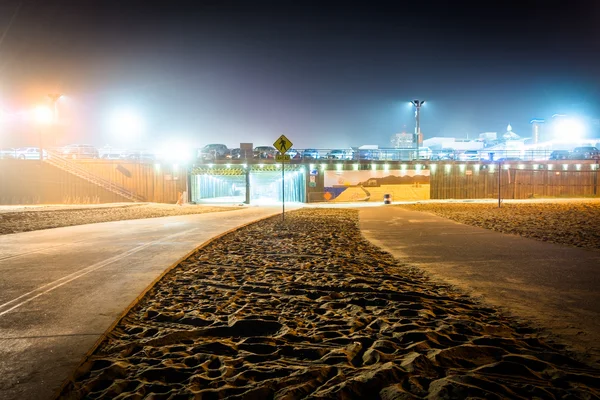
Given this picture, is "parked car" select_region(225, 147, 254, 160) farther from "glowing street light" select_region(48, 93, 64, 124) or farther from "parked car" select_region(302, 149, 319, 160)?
"glowing street light" select_region(48, 93, 64, 124)

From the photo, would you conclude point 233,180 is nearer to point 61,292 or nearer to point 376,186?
point 376,186

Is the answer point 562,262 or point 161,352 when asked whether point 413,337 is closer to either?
point 161,352

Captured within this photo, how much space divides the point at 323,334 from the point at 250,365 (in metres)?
1.11

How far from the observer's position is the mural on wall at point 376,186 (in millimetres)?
47344

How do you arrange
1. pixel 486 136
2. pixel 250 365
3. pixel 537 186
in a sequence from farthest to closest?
pixel 486 136, pixel 537 186, pixel 250 365

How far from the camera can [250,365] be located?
12.7ft

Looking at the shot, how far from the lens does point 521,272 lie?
26.1ft

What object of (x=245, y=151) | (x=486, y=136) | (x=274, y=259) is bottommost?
(x=274, y=259)

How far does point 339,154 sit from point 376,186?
982 cm

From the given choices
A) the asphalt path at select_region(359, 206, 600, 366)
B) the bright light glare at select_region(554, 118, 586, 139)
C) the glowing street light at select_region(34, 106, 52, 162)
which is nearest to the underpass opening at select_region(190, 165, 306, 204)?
the glowing street light at select_region(34, 106, 52, 162)

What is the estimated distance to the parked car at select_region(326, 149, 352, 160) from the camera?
43.8 meters

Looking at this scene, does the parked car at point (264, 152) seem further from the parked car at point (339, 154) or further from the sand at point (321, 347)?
the sand at point (321, 347)

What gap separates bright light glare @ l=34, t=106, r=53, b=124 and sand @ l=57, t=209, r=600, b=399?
39.7 m

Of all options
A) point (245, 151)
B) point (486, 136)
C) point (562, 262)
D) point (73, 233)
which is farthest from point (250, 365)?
point (486, 136)
